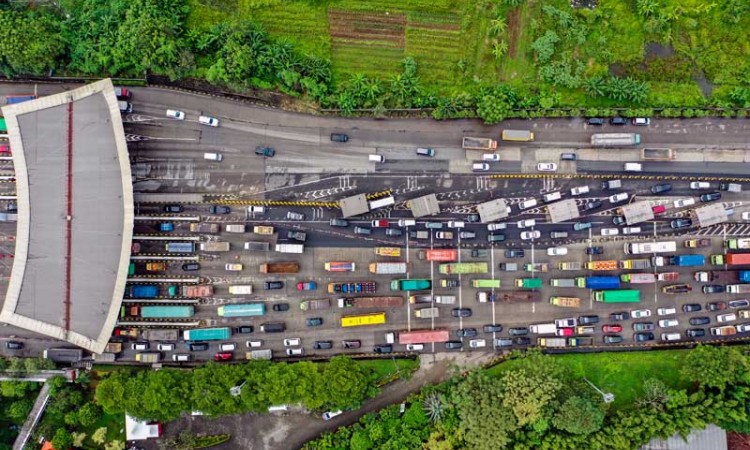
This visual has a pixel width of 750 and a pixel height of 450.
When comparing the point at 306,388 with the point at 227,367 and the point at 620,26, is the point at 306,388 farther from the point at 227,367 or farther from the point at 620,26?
the point at 620,26

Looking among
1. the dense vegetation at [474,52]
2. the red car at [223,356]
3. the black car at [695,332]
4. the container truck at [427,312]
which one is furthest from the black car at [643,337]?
the red car at [223,356]

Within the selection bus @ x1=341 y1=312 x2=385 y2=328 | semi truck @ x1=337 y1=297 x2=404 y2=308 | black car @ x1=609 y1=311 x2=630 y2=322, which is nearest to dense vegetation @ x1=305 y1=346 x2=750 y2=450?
black car @ x1=609 y1=311 x2=630 y2=322

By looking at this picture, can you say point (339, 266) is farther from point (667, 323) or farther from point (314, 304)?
point (667, 323)

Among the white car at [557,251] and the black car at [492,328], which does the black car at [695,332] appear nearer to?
the white car at [557,251]

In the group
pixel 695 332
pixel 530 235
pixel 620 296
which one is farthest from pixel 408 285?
pixel 695 332

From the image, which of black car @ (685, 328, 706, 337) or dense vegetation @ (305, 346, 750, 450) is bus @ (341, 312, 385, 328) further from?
black car @ (685, 328, 706, 337)

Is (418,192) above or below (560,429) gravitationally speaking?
above

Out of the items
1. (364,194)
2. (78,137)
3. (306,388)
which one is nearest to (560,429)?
(306,388)
